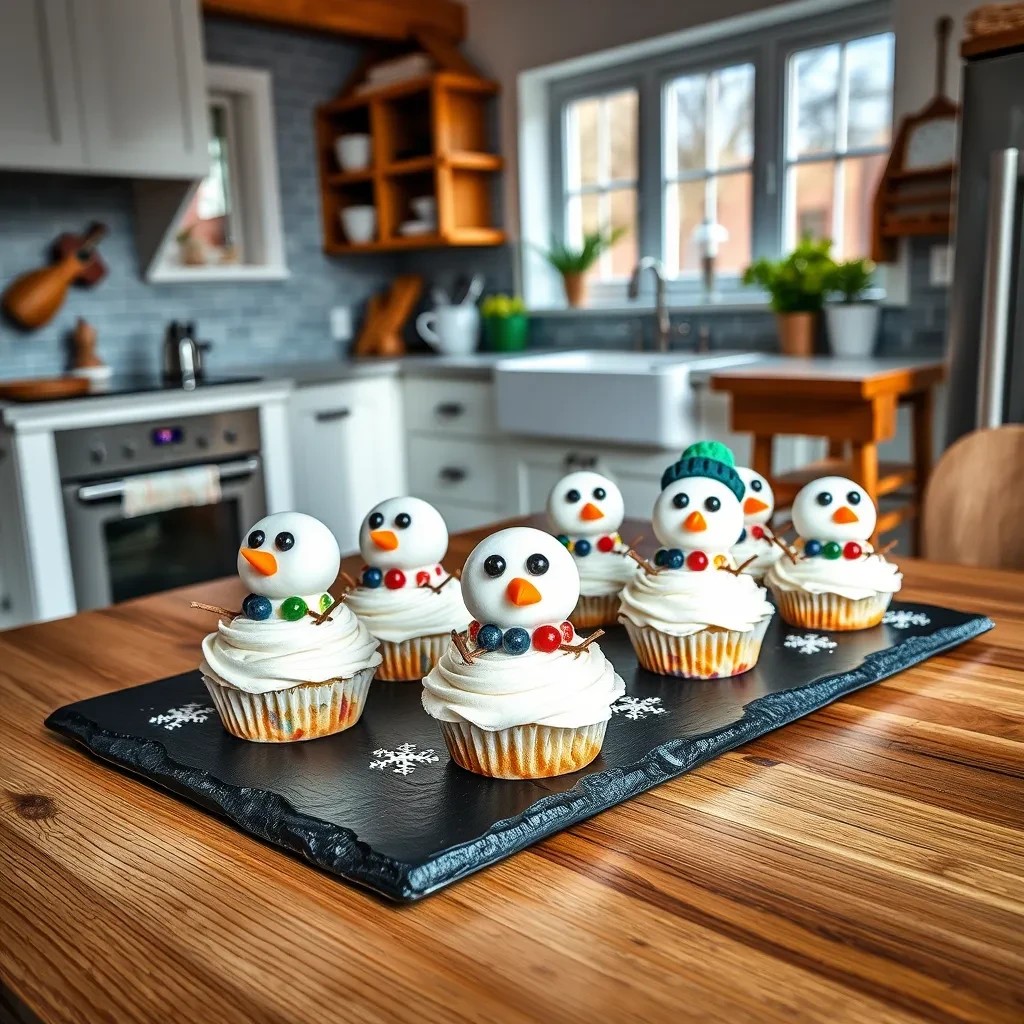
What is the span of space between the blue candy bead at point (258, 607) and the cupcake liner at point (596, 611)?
365 mm

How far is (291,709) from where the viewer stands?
87 cm

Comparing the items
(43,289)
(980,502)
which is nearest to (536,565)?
(980,502)

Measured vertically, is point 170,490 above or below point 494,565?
below

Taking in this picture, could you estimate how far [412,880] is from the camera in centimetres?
64

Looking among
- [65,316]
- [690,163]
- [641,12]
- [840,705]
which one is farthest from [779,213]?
[840,705]

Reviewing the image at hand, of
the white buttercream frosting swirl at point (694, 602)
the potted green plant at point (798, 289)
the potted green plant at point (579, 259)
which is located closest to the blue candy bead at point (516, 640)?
the white buttercream frosting swirl at point (694, 602)

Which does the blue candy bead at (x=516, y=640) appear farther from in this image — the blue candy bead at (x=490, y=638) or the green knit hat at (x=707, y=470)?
the green knit hat at (x=707, y=470)

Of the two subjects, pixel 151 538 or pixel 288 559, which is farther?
pixel 151 538

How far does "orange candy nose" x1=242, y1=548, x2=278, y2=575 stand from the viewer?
2.85 feet

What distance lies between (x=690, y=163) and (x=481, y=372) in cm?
108

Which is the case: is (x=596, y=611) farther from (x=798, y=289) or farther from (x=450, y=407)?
(x=450, y=407)

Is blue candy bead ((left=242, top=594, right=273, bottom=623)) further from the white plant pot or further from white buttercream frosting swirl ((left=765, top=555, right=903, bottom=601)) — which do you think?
the white plant pot

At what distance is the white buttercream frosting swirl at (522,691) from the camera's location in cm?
75

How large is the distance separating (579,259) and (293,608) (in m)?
3.42
